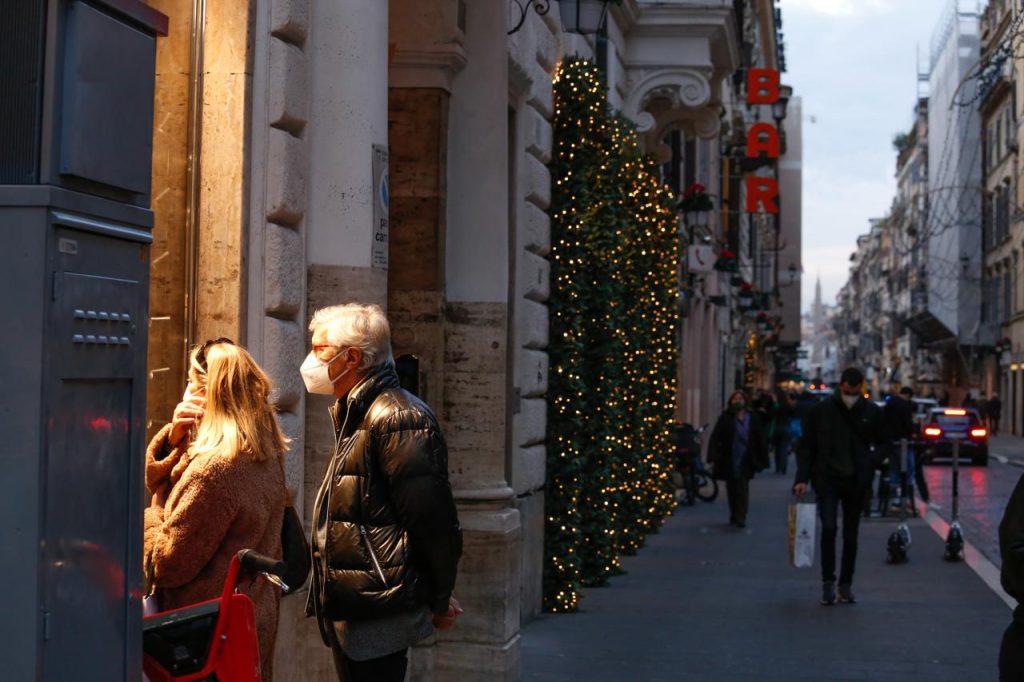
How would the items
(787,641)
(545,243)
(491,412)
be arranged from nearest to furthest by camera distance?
(491,412) → (787,641) → (545,243)

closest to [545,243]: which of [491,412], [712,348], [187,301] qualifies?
[491,412]

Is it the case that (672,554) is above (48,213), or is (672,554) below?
below

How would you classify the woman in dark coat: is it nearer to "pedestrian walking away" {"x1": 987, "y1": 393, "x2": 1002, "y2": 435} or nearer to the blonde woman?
the blonde woman

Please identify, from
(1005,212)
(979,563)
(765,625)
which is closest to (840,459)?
(765,625)

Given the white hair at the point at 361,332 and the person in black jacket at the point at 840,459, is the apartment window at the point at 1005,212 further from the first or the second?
the white hair at the point at 361,332

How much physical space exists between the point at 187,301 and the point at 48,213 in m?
3.53

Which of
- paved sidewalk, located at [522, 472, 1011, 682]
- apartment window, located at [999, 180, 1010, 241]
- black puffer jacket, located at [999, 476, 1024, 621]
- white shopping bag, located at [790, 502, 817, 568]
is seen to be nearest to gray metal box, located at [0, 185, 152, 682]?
black puffer jacket, located at [999, 476, 1024, 621]

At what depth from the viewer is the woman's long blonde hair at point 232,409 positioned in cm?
496

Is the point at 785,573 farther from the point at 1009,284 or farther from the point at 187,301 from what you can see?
the point at 1009,284

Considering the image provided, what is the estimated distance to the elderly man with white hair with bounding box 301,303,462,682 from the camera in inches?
200

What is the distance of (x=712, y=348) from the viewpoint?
3431cm

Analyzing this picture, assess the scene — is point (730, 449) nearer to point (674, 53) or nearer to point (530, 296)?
point (674, 53)

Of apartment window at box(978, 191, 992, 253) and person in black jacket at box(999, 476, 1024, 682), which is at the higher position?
apartment window at box(978, 191, 992, 253)

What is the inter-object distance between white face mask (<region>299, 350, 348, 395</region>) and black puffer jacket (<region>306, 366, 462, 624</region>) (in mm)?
180
